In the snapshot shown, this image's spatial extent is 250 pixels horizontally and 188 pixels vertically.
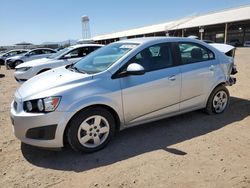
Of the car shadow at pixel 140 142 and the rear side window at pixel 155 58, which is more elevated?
the rear side window at pixel 155 58

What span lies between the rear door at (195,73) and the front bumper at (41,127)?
2.34m

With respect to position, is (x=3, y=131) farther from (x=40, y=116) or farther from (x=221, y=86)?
(x=221, y=86)

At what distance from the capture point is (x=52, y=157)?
3961 millimetres

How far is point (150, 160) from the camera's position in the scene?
12.3 ft

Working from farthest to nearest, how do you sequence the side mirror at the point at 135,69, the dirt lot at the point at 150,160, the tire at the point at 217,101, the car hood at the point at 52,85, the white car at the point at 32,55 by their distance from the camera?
the white car at the point at 32,55 → the tire at the point at 217,101 → the side mirror at the point at 135,69 → the car hood at the point at 52,85 → the dirt lot at the point at 150,160

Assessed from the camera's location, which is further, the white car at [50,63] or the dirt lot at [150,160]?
the white car at [50,63]

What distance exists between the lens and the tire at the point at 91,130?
3.80 meters

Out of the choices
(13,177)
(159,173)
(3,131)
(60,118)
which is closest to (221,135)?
(159,173)

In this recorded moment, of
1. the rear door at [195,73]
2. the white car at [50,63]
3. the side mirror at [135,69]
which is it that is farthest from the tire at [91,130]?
the white car at [50,63]

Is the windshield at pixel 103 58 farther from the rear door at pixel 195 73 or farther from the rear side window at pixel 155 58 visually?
the rear door at pixel 195 73

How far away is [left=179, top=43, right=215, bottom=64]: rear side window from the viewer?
497 cm

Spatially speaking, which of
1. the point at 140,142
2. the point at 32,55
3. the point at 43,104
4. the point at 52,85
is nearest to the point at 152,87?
the point at 140,142

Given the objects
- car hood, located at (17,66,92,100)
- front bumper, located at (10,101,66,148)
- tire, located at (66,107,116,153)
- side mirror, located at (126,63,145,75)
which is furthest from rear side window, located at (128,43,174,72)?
front bumper, located at (10,101,66,148)

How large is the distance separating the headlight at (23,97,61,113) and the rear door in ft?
7.67
